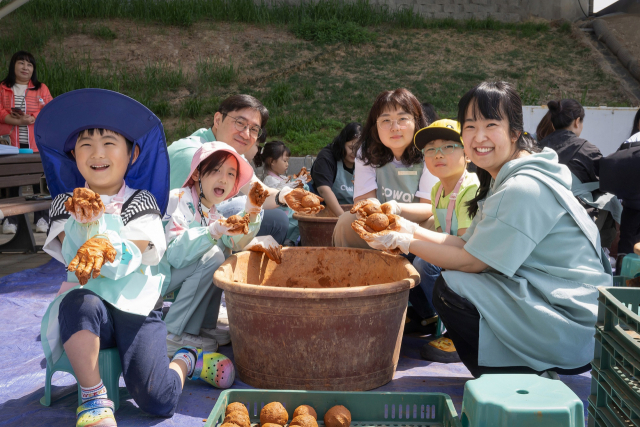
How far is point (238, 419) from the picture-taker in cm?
141

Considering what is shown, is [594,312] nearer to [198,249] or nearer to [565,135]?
[198,249]

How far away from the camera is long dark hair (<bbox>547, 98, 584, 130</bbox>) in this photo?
4.01 m

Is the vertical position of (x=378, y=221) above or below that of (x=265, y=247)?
above

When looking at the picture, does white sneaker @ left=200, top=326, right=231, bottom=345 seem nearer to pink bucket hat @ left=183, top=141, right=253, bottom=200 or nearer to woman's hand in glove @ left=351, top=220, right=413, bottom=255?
pink bucket hat @ left=183, top=141, right=253, bottom=200

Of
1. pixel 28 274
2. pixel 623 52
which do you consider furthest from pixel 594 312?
pixel 623 52

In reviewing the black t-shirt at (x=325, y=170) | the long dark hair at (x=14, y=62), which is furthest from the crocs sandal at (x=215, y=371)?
the long dark hair at (x=14, y=62)

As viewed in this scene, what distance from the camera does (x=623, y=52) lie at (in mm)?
11977

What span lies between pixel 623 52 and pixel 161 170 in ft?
42.9

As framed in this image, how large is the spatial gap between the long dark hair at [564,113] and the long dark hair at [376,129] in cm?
176

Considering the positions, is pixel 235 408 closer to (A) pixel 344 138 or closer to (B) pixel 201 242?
(B) pixel 201 242

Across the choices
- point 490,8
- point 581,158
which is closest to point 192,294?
point 581,158

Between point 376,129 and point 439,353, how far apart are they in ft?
4.26

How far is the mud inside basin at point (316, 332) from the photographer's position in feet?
5.77

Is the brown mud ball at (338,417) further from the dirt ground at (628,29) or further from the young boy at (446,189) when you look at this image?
the dirt ground at (628,29)
